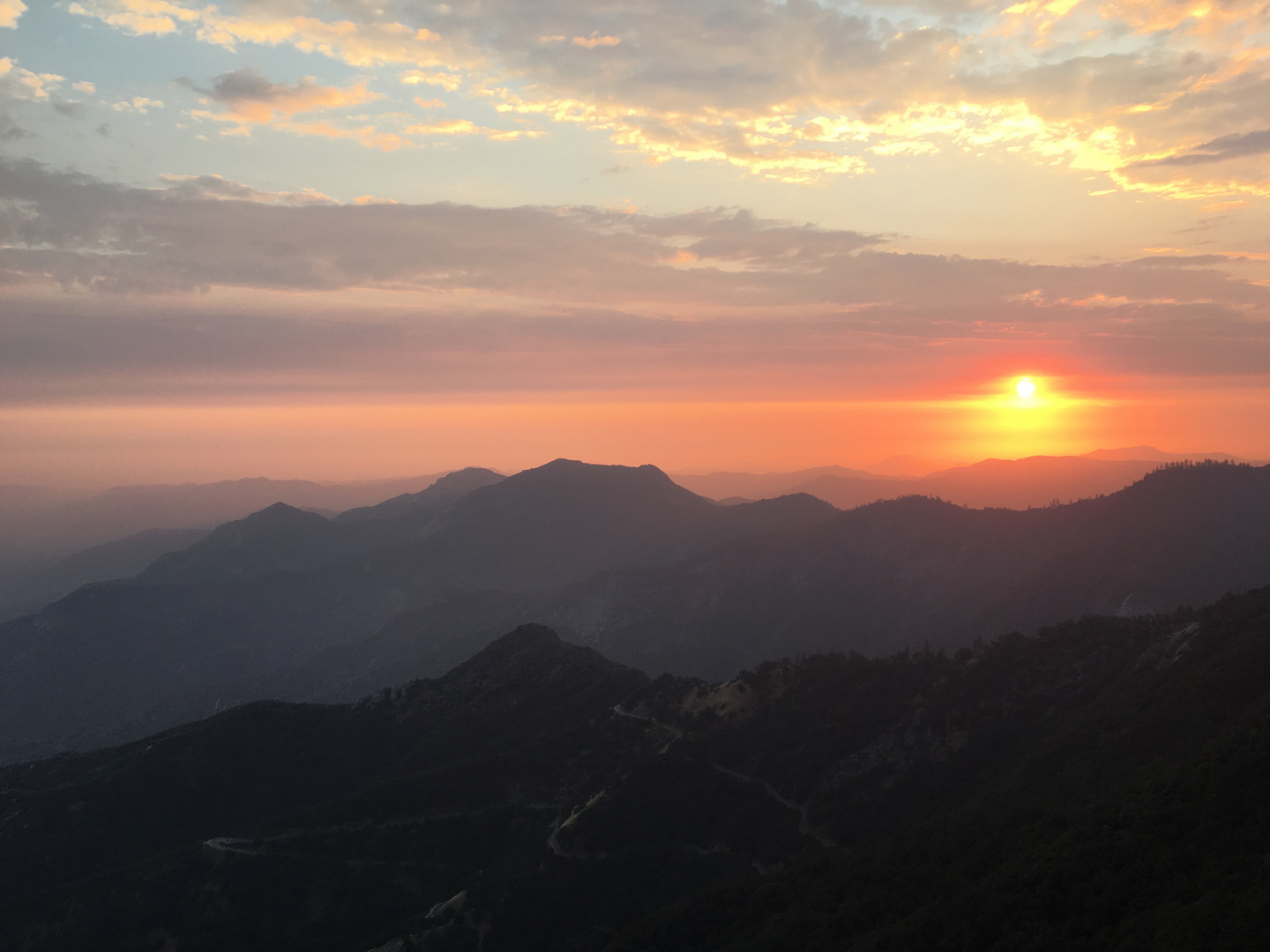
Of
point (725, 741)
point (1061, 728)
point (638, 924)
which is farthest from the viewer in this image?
point (725, 741)

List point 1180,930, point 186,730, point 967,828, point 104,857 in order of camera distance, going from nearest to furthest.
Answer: point 1180,930, point 967,828, point 104,857, point 186,730

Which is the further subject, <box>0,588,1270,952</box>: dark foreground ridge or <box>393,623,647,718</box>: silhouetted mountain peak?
<box>393,623,647,718</box>: silhouetted mountain peak

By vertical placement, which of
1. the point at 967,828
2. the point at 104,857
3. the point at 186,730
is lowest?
the point at 104,857

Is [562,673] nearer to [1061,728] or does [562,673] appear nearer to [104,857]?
[104,857]

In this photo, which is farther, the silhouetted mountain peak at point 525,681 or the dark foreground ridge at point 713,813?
the silhouetted mountain peak at point 525,681

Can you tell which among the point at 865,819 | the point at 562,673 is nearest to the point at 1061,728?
the point at 865,819

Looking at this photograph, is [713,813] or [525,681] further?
[525,681]

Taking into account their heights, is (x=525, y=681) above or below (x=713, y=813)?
above

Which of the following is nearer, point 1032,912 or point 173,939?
point 1032,912
